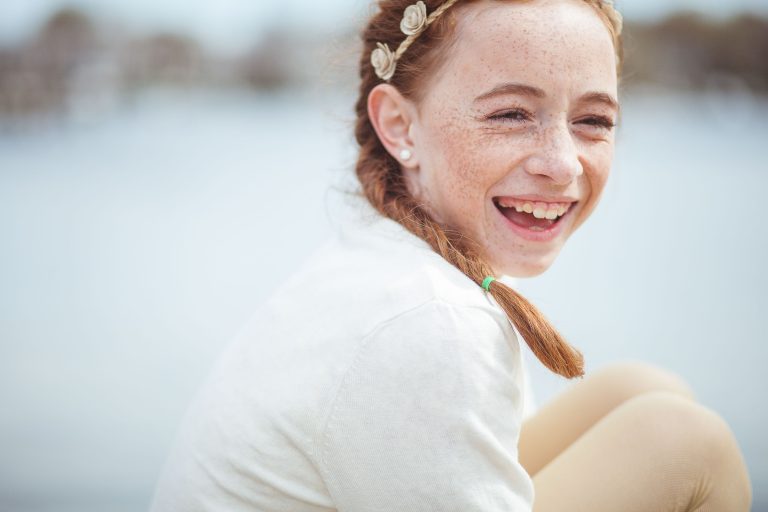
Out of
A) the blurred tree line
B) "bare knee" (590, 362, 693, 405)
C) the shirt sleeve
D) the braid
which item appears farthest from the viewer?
the blurred tree line

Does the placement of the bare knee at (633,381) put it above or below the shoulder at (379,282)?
below

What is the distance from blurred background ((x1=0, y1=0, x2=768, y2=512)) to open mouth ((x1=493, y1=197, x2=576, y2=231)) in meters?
0.35

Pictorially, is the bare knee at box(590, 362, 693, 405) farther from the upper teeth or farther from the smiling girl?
the upper teeth

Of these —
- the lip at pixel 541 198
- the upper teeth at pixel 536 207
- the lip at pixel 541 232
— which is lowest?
the lip at pixel 541 232

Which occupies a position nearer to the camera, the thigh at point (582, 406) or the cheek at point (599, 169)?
the cheek at point (599, 169)

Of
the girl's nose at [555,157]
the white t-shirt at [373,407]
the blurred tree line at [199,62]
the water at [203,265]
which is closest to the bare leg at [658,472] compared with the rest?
the white t-shirt at [373,407]

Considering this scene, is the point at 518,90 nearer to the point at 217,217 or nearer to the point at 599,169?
the point at 599,169

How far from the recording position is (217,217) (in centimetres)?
493

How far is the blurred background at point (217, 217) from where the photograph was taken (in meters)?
2.59

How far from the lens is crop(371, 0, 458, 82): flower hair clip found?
135 cm

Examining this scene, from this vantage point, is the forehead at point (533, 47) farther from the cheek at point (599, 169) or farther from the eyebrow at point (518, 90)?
the cheek at point (599, 169)

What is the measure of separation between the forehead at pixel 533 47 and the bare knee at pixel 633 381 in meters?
0.63

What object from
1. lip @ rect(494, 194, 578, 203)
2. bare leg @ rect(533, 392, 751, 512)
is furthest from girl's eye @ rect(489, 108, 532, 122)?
bare leg @ rect(533, 392, 751, 512)

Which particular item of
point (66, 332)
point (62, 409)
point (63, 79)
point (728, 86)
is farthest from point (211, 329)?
point (728, 86)
